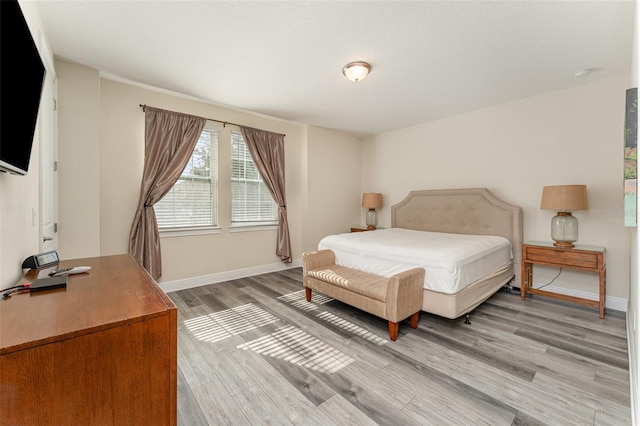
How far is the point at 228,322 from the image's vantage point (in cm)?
269

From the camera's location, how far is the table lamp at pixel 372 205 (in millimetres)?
5113

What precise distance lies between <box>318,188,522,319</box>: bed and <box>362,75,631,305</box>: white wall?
0.24 meters

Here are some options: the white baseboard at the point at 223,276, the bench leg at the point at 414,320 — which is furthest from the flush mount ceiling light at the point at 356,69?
the white baseboard at the point at 223,276

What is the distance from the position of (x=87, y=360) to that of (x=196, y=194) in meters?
3.28

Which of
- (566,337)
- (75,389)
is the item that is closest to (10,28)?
(75,389)

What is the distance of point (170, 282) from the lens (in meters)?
3.59

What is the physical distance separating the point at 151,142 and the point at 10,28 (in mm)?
2546

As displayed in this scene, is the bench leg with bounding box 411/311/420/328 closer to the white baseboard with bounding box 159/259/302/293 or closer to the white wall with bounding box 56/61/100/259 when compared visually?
the white baseboard with bounding box 159/259/302/293

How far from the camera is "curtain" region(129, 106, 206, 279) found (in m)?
3.31

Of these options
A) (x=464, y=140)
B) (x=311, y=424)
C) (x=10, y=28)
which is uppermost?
(x=464, y=140)

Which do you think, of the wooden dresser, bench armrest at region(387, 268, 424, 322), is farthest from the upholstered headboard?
the wooden dresser

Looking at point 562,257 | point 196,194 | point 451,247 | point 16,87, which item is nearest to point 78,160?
point 196,194

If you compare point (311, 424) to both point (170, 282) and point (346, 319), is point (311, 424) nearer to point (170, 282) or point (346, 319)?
point (346, 319)

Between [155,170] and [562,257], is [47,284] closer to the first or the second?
[155,170]
